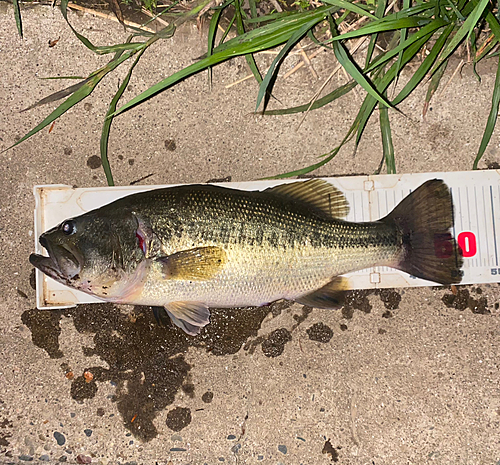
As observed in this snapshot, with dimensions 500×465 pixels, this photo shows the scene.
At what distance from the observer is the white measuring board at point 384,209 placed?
2418mm

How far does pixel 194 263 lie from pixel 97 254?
0.47 m

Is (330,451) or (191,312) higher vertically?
(191,312)

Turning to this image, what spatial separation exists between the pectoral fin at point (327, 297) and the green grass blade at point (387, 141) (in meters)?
0.75

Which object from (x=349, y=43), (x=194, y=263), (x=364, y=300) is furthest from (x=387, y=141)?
(x=194, y=263)

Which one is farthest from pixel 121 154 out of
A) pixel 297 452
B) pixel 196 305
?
pixel 297 452

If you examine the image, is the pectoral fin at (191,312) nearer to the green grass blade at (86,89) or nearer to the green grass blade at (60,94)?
the green grass blade at (86,89)

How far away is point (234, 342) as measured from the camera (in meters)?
2.50

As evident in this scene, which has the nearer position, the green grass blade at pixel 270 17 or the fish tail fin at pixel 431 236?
the fish tail fin at pixel 431 236

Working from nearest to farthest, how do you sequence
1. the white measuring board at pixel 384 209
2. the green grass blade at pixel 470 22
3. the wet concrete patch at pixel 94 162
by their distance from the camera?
the green grass blade at pixel 470 22, the white measuring board at pixel 384 209, the wet concrete patch at pixel 94 162

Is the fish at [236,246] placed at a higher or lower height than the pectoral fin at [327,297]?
higher

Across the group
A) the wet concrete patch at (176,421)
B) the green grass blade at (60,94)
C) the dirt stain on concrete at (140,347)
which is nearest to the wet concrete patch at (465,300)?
the dirt stain on concrete at (140,347)

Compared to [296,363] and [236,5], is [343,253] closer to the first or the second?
[296,363]

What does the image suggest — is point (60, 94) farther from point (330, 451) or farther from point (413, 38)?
point (330, 451)

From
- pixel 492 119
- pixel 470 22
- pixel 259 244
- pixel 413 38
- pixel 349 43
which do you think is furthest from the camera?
pixel 349 43
